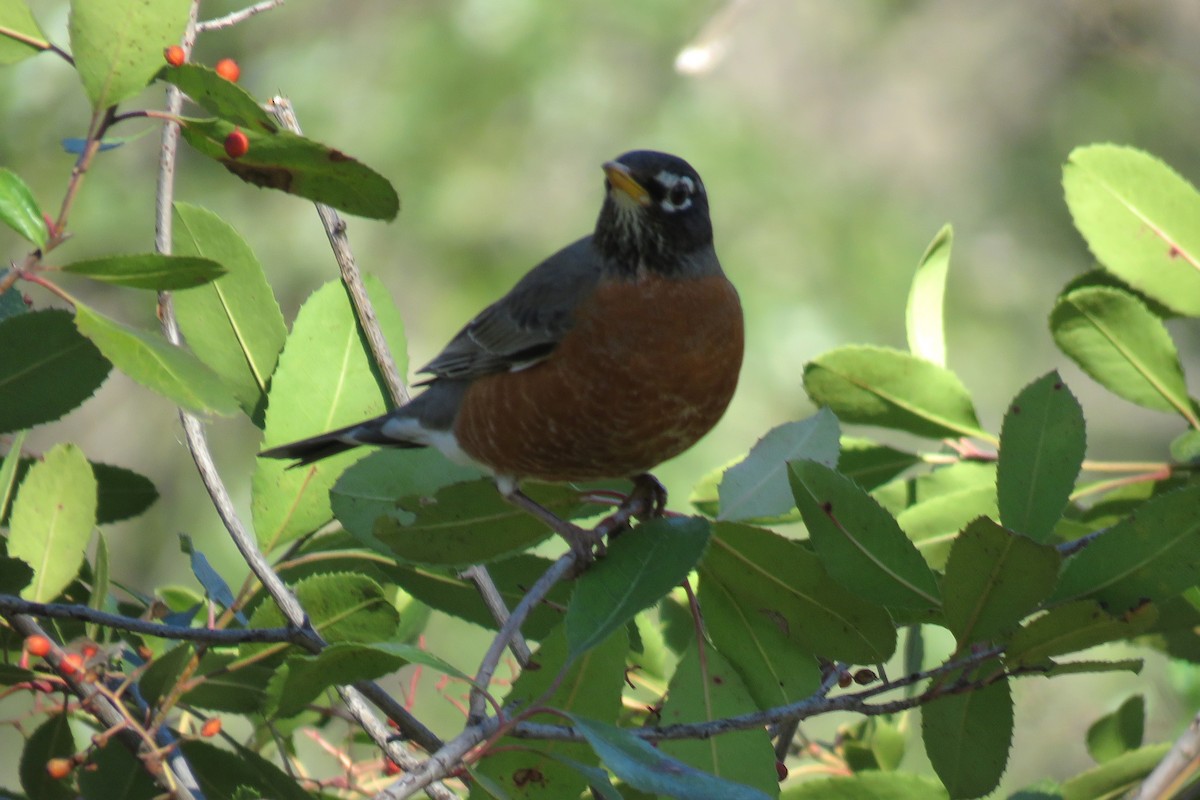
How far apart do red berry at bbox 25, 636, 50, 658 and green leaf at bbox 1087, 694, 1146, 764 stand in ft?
5.17

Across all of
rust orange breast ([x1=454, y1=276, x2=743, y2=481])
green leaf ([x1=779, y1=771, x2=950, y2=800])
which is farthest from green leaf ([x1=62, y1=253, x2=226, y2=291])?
green leaf ([x1=779, y1=771, x2=950, y2=800])

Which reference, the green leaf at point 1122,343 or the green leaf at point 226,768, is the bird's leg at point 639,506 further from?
the green leaf at point 1122,343

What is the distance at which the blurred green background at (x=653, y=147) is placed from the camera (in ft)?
15.9

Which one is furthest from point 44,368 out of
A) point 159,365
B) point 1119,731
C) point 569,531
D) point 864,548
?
point 1119,731

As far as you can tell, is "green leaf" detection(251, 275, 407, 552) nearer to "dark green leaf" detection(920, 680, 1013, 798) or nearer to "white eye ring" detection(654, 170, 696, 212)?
"white eye ring" detection(654, 170, 696, 212)

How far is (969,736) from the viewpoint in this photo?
4.68 ft

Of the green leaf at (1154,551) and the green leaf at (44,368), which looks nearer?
the green leaf at (1154,551)

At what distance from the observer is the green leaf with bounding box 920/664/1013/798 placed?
1415 millimetres

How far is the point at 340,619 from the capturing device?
4.93ft

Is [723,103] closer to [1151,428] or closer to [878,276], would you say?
[878,276]

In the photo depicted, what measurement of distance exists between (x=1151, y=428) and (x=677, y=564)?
Result: 514 cm

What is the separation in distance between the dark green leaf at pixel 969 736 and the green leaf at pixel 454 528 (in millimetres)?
545

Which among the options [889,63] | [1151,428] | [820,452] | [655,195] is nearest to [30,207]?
[820,452]

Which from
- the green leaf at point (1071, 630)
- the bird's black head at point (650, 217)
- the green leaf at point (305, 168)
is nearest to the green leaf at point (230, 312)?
the green leaf at point (305, 168)
